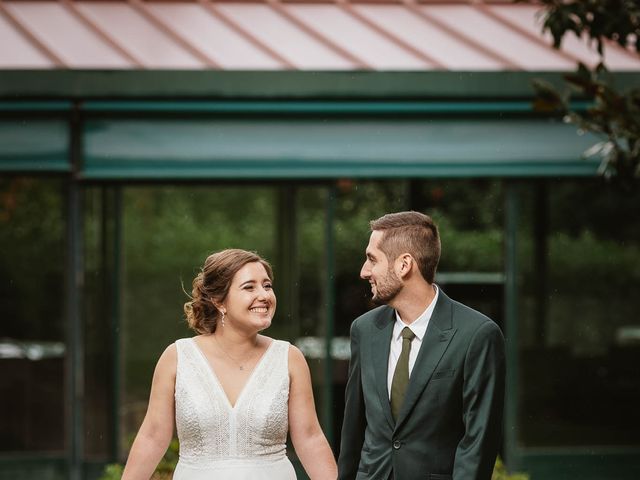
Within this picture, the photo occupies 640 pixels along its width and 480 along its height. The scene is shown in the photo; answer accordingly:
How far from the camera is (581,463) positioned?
446 inches

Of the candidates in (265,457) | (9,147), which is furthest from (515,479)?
(9,147)

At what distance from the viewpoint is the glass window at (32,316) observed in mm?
12117

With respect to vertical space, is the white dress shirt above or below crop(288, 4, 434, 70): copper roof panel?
below

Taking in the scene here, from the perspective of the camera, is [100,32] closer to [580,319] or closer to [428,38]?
[428,38]

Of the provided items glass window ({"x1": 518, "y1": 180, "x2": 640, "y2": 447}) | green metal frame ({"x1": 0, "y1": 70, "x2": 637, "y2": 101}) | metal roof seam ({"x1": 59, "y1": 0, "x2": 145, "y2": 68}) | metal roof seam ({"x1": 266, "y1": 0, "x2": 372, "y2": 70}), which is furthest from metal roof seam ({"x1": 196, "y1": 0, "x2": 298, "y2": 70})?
glass window ({"x1": 518, "y1": 180, "x2": 640, "y2": 447})

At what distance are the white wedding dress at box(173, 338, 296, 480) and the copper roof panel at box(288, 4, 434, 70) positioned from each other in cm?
543

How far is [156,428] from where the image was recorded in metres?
5.25

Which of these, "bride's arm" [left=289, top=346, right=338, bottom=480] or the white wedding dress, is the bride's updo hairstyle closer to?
the white wedding dress

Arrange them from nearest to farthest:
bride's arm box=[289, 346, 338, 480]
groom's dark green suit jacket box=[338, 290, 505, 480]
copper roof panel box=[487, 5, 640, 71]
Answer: groom's dark green suit jacket box=[338, 290, 505, 480] < bride's arm box=[289, 346, 338, 480] < copper roof panel box=[487, 5, 640, 71]

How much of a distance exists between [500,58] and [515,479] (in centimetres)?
432

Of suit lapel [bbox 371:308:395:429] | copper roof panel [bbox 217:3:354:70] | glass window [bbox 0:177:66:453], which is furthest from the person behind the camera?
glass window [bbox 0:177:66:453]

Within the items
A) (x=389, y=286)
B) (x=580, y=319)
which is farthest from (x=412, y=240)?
(x=580, y=319)

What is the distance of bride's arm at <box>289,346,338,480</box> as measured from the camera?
531 centimetres

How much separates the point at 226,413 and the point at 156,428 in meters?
0.34
